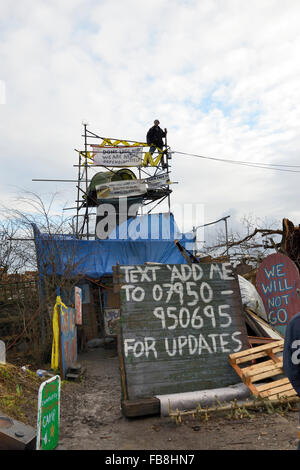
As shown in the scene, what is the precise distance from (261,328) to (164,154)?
521 inches

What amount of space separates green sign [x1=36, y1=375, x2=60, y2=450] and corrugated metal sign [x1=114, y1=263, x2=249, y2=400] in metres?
1.49

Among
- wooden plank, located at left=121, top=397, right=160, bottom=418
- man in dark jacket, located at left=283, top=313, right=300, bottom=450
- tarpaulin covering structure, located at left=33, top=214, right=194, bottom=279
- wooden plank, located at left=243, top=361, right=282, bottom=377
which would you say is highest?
tarpaulin covering structure, located at left=33, top=214, right=194, bottom=279

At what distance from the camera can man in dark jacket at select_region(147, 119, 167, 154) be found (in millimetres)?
19203

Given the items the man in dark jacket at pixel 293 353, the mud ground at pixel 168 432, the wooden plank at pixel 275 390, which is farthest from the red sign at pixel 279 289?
the man in dark jacket at pixel 293 353

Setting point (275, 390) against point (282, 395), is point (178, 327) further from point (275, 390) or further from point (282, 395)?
point (282, 395)

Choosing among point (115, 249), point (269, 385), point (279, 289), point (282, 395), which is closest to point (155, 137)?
point (115, 249)

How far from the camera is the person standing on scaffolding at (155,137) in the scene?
63.0ft

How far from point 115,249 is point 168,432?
9.84 meters

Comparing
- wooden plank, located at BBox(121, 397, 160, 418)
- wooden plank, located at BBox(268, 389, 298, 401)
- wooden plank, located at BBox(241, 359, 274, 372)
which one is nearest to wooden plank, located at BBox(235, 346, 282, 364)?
wooden plank, located at BBox(241, 359, 274, 372)

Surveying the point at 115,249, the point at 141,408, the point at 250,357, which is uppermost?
the point at 115,249

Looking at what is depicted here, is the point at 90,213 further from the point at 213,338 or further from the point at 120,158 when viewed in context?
the point at 213,338

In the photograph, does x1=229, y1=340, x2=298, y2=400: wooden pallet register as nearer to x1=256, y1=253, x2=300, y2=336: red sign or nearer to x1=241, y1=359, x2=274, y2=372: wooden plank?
x1=241, y1=359, x2=274, y2=372: wooden plank

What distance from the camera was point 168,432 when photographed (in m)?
4.96

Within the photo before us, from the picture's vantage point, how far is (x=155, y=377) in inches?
233
